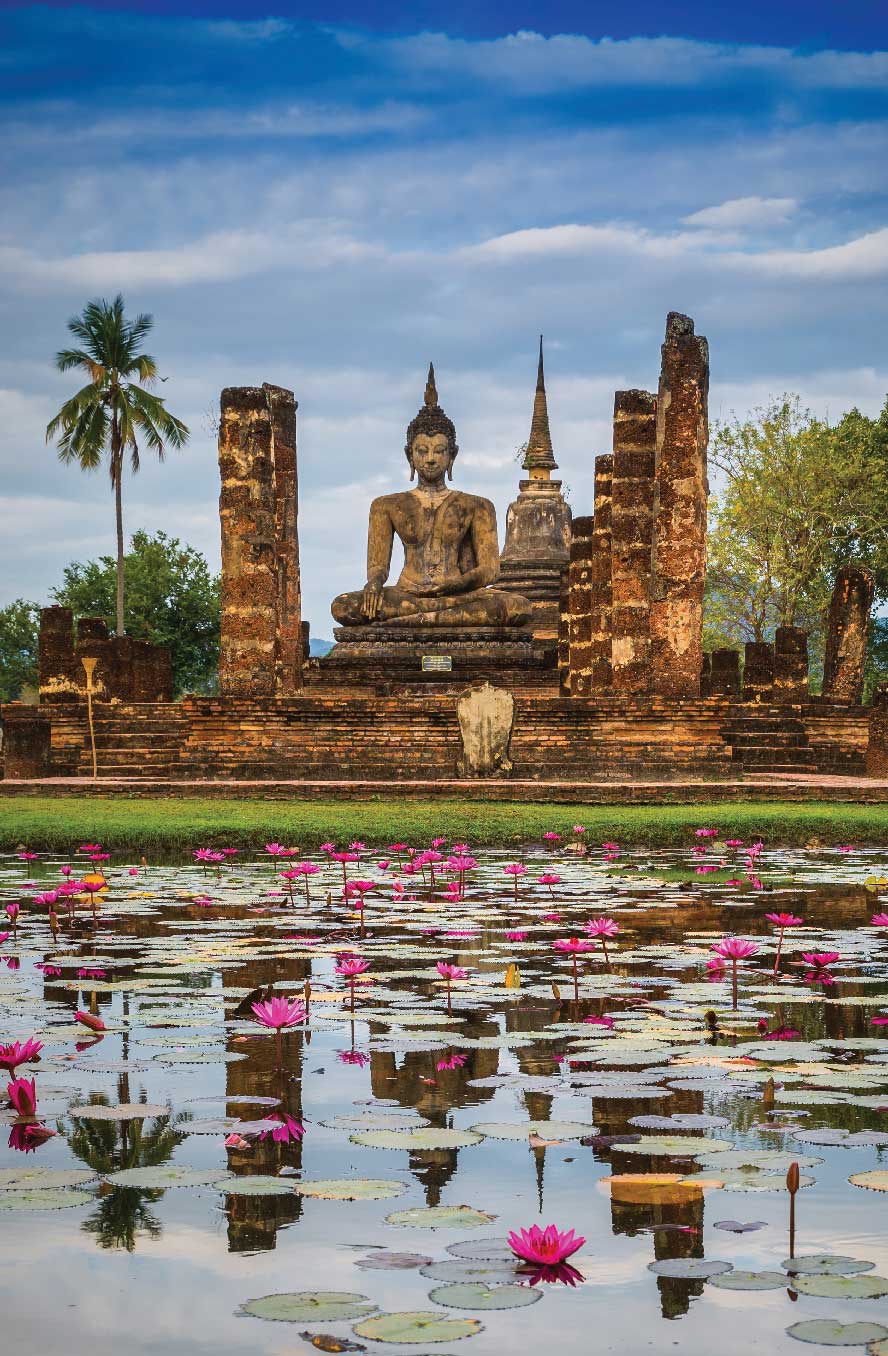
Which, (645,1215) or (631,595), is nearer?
(645,1215)

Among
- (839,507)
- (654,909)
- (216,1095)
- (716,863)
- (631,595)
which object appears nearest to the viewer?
(216,1095)

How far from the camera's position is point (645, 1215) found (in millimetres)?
3039

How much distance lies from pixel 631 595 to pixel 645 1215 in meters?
18.8

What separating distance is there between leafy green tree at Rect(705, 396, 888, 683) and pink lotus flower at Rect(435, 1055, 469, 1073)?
36826 millimetres

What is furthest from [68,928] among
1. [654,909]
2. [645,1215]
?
[645,1215]

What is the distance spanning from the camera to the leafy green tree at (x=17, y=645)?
5012 centimetres

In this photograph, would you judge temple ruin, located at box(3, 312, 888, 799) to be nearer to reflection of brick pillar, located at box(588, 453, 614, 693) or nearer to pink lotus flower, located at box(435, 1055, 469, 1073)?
reflection of brick pillar, located at box(588, 453, 614, 693)

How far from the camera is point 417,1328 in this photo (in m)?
2.45

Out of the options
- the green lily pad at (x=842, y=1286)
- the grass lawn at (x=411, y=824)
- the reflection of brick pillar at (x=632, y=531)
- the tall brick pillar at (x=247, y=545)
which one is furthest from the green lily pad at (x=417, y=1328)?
the reflection of brick pillar at (x=632, y=531)

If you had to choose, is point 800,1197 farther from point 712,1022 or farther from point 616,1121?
point 712,1022

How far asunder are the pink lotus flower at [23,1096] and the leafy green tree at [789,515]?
37.6m

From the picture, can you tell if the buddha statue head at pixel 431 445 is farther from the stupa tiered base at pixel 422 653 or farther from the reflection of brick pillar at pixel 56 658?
the reflection of brick pillar at pixel 56 658

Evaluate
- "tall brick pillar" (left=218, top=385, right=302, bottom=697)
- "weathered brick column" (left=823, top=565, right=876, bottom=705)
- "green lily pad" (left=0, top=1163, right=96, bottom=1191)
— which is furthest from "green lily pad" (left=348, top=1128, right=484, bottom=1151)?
"weathered brick column" (left=823, top=565, right=876, bottom=705)

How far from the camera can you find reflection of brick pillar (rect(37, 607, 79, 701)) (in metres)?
24.0
